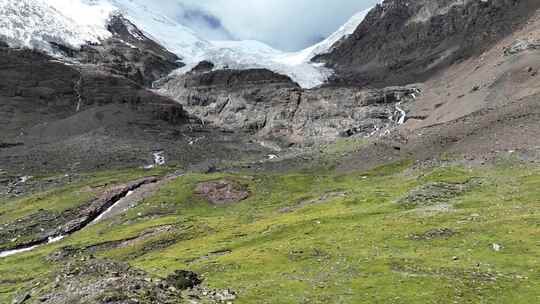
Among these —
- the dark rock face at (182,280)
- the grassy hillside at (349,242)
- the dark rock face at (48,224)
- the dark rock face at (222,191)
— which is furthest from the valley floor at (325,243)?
the dark rock face at (48,224)

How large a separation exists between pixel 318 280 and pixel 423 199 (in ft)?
109

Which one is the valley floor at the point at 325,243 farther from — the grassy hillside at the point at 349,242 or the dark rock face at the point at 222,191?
the dark rock face at the point at 222,191

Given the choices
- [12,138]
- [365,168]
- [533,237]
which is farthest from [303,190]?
[12,138]

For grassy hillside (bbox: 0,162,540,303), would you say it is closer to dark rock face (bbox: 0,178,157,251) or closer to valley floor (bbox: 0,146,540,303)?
valley floor (bbox: 0,146,540,303)

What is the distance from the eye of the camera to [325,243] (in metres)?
50.2

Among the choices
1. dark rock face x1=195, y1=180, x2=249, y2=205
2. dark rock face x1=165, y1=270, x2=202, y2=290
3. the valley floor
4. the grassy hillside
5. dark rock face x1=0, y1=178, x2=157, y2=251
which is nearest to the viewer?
the valley floor

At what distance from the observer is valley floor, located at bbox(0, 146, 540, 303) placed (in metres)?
34.0

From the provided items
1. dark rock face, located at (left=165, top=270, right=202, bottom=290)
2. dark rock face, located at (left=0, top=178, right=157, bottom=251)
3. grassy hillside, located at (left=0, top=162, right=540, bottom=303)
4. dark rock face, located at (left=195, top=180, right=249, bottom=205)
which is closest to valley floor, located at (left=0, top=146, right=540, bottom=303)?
grassy hillside, located at (left=0, top=162, right=540, bottom=303)

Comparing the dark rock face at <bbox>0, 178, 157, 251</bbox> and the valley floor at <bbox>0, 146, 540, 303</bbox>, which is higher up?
the valley floor at <bbox>0, 146, 540, 303</bbox>

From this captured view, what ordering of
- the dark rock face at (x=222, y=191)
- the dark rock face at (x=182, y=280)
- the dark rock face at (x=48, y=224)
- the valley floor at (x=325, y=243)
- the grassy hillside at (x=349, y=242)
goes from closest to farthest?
the valley floor at (x=325, y=243), the dark rock face at (x=182, y=280), the grassy hillside at (x=349, y=242), the dark rock face at (x=48, y=224), the dark rock face at (x=222, y=191)

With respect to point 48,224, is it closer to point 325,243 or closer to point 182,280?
point 325,243

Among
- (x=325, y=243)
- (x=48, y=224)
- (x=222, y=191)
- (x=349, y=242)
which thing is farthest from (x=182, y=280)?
(x=222, y=191)

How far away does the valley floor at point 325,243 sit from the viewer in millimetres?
34000

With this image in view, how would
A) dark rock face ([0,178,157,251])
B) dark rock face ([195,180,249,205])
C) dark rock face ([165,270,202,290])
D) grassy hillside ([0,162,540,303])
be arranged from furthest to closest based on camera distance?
dark rock face ([195,180,249,205]) → dark rock face ([0,178,157,251]) → grassy hillside ([0,162,540,303]) → dark rock face ([165,270,202,290])
